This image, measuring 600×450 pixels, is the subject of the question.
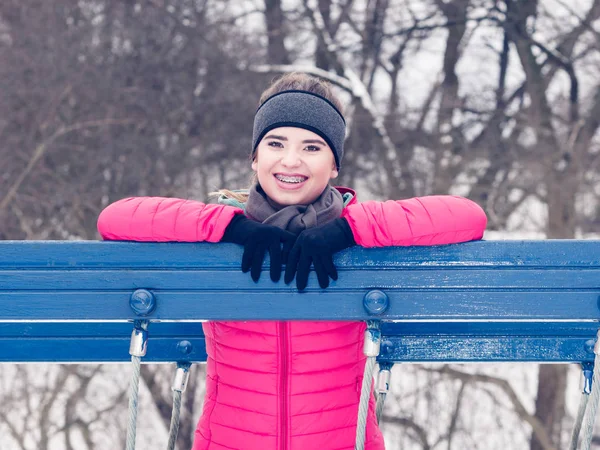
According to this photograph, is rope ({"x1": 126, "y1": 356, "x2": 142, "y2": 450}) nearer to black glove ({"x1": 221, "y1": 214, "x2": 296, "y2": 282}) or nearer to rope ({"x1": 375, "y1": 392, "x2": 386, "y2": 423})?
black glove ({"x1": 221, "y1": 214, "x2": 296, "y2": 282})

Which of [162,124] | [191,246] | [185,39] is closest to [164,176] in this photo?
[162,124]

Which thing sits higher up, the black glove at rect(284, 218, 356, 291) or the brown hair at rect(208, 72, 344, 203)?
the brown hair at rect(208, 72, 344, 203)

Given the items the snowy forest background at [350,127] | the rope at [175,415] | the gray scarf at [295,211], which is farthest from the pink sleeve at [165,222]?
the snowy forest background at [350,127]

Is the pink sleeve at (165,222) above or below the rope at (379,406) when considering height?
above

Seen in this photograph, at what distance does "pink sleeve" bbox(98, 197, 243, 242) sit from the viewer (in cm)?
139

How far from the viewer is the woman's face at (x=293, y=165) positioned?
164 cm

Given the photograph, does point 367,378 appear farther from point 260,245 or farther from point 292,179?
point 292,179

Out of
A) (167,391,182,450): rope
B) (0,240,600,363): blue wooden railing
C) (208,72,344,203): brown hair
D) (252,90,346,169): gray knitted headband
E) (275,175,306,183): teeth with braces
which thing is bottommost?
(167,391,182,450): rope

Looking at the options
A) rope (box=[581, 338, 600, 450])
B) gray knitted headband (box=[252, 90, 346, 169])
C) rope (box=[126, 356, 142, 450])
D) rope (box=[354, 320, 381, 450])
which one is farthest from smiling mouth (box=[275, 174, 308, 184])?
rope (box=[581, 338, 600, 450])

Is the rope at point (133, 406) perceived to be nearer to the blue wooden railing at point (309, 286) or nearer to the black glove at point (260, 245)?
the blue wooden railing at point (309, 286)

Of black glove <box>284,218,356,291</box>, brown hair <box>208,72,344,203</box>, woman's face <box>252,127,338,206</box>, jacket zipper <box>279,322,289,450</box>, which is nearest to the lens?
black glove <box>284,218,356,291</box>

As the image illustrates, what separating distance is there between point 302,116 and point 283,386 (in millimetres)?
609

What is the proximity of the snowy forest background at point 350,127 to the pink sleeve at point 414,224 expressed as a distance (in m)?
5.24

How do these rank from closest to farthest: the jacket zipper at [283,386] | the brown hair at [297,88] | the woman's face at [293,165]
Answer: the jacket zipper at [283,386]
the woman's face at [293,165]
the brown hair at [297,88]
